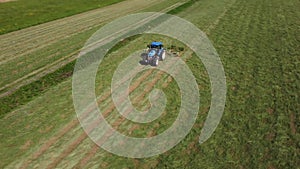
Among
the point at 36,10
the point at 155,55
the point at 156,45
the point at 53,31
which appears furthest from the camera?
the point at 36,10

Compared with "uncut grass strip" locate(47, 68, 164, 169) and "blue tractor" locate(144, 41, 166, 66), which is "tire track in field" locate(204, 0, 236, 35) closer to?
"blue tractor" locate(144, 41, 166, 66)

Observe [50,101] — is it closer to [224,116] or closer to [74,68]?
[74,68]

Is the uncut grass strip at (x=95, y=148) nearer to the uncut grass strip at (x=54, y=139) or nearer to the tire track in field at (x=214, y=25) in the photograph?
the uncut grass strip at (x=54, y=139)

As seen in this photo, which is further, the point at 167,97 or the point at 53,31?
the point at 53,31

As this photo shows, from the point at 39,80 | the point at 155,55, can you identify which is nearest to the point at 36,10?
the point at 39,80

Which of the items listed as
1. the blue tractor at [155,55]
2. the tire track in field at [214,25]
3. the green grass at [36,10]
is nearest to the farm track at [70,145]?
the blue tractor at [155,55]

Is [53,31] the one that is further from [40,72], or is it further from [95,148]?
[95,148]

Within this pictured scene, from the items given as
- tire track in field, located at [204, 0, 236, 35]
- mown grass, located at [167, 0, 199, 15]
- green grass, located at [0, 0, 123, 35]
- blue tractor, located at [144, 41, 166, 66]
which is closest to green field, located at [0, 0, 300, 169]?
tire track in field, located at [204, 0, 236, 35]

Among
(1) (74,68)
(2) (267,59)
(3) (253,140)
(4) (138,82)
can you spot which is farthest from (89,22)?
(3) (253,140)
